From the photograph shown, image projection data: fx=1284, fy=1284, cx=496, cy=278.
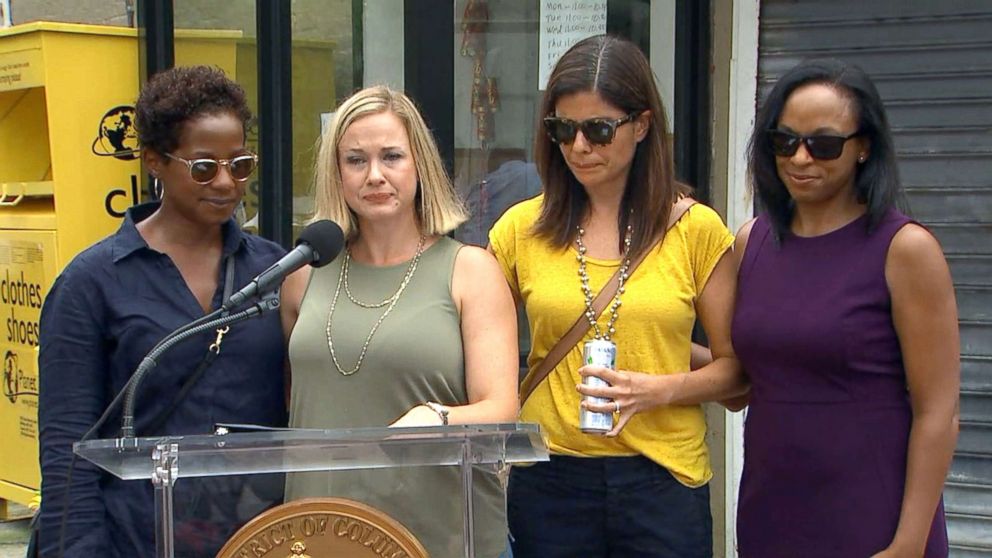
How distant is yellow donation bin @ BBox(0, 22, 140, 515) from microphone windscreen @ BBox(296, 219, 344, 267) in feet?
11.0

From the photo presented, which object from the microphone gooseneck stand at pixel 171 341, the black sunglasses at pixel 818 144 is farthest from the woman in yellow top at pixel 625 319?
→ the microphone gooseneck stand at pixel 171 341

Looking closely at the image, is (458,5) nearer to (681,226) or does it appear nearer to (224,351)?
(681,226)

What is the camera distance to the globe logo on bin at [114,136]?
18.5ft

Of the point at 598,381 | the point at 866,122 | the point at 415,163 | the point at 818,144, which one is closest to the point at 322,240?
the point at 415,163

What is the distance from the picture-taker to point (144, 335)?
2682 millimetres

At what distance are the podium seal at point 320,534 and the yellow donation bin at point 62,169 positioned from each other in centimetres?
380

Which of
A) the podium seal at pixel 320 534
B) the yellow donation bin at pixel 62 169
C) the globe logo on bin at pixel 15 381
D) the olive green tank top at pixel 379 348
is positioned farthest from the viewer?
the globe logo on bin at pixel 15 381

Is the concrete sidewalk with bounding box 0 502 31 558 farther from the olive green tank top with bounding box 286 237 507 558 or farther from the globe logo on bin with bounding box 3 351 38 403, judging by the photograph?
the olive green tank top with bounding box 286 237 507 558

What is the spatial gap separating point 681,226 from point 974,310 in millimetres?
2282

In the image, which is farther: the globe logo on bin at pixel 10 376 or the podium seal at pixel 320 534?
the globe logo on bin at pixel 10 376

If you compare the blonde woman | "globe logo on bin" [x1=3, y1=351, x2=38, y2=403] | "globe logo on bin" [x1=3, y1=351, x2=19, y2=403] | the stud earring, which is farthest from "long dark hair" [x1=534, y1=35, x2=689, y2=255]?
"globe logo on bin" [x1=3, y1=351, x2=19, y2=403]

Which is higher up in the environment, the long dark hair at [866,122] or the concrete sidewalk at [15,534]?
the long dark hair at [866,122]

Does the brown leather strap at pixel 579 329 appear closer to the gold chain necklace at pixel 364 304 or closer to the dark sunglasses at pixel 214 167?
the gold chain necklace at pixel 364 304

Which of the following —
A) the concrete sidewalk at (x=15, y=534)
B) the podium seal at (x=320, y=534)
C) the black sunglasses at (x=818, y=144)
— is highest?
the black sunglasses at (x=818, y=144)
